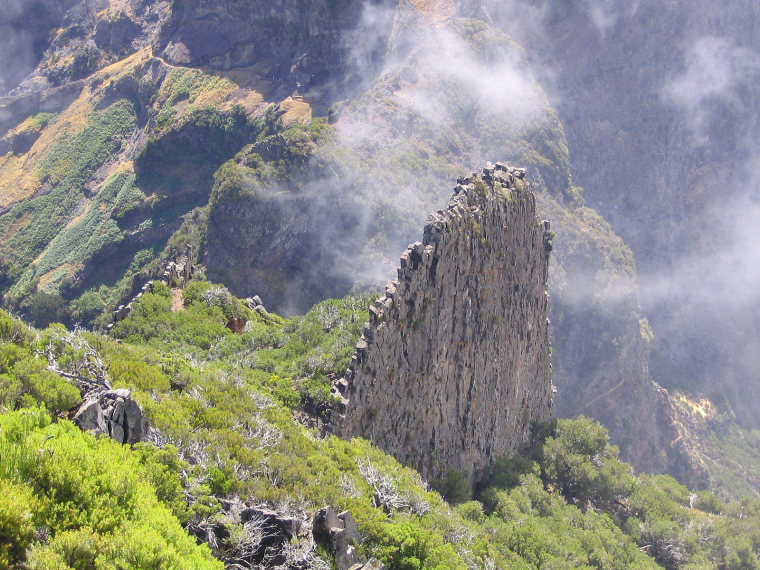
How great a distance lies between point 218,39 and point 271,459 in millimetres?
144120

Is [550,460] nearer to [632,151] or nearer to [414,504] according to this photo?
[414,504]

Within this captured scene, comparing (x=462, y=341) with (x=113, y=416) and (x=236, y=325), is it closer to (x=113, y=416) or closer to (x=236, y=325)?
(x=236, y=325)

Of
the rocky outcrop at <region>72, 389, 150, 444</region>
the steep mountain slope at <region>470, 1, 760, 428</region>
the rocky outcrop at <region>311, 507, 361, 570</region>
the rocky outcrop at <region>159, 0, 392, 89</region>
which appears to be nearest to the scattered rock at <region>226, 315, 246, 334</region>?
the rocky outcrop at <region>72, 389, 150, 444</region>

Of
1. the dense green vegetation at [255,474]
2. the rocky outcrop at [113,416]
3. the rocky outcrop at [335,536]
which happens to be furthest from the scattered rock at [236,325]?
the rocky outcrop at [335,536]

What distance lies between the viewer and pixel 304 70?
141750 millimetres

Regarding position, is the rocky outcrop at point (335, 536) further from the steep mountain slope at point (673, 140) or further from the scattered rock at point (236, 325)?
the steep mountain slope at point (673, 140)

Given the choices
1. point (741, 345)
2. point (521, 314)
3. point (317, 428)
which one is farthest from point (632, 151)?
point (317, 428)

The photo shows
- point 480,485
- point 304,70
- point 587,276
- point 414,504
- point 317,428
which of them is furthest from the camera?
point 304,70

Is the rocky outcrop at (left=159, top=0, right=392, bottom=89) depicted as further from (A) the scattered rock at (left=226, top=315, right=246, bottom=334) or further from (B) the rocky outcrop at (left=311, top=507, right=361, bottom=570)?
(B) the rocky outcrop at (left=311, top=507, right=361, bottom=570)

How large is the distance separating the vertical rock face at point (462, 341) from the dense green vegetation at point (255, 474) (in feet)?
6.99

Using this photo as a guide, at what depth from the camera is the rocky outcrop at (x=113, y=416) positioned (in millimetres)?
17609

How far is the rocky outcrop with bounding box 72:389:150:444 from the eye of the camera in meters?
17.6

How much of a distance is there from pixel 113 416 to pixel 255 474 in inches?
184

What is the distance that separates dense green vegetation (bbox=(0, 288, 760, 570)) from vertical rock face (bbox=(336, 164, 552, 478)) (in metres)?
2.13
